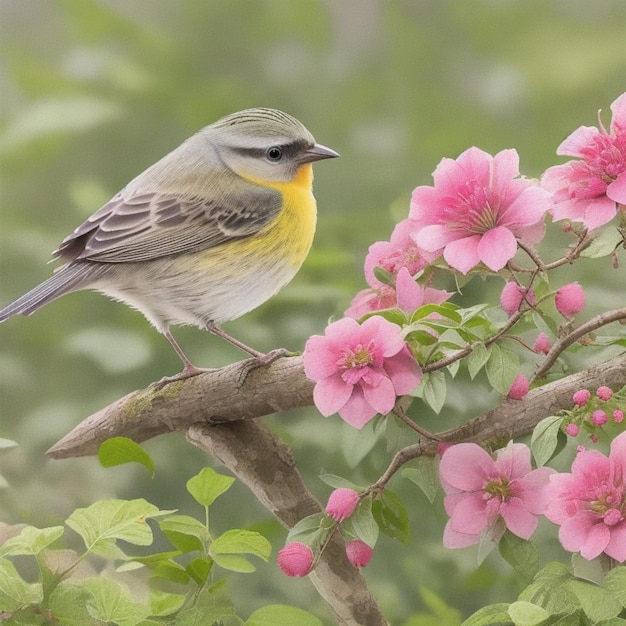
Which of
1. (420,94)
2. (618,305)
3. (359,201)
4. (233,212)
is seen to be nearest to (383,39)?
(420,94)

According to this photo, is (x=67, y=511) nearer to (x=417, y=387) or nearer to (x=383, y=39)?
(x=417, y=387)

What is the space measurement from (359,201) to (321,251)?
8 cm

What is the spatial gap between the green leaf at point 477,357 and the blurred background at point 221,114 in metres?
0.36

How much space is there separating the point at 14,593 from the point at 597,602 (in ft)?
1.27

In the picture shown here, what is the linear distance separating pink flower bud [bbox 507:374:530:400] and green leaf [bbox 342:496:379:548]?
5.0 inches

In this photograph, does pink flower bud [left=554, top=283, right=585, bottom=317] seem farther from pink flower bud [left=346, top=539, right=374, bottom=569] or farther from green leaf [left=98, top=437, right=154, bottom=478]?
green leaf [left=98, top=437, right=154, bottom=478]

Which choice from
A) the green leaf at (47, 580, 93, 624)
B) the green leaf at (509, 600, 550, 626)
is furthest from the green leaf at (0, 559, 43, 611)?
the green leaf at (509, 600, 550, 626)

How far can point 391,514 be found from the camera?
2.51 ft

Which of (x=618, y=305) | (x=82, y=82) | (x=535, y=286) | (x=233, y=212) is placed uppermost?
(x=82, y=82)

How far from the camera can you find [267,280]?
98cm

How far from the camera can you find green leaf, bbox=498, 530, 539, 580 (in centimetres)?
73

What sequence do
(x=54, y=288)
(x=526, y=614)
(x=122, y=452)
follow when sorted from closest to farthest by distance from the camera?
1. (x=526, y=614)
2. (x=122, y=452)
3. (x=54, y=288)

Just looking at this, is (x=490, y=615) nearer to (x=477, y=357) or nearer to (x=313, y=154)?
(x=477, y=357)

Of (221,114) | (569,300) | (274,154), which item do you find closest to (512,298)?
(569,300)
